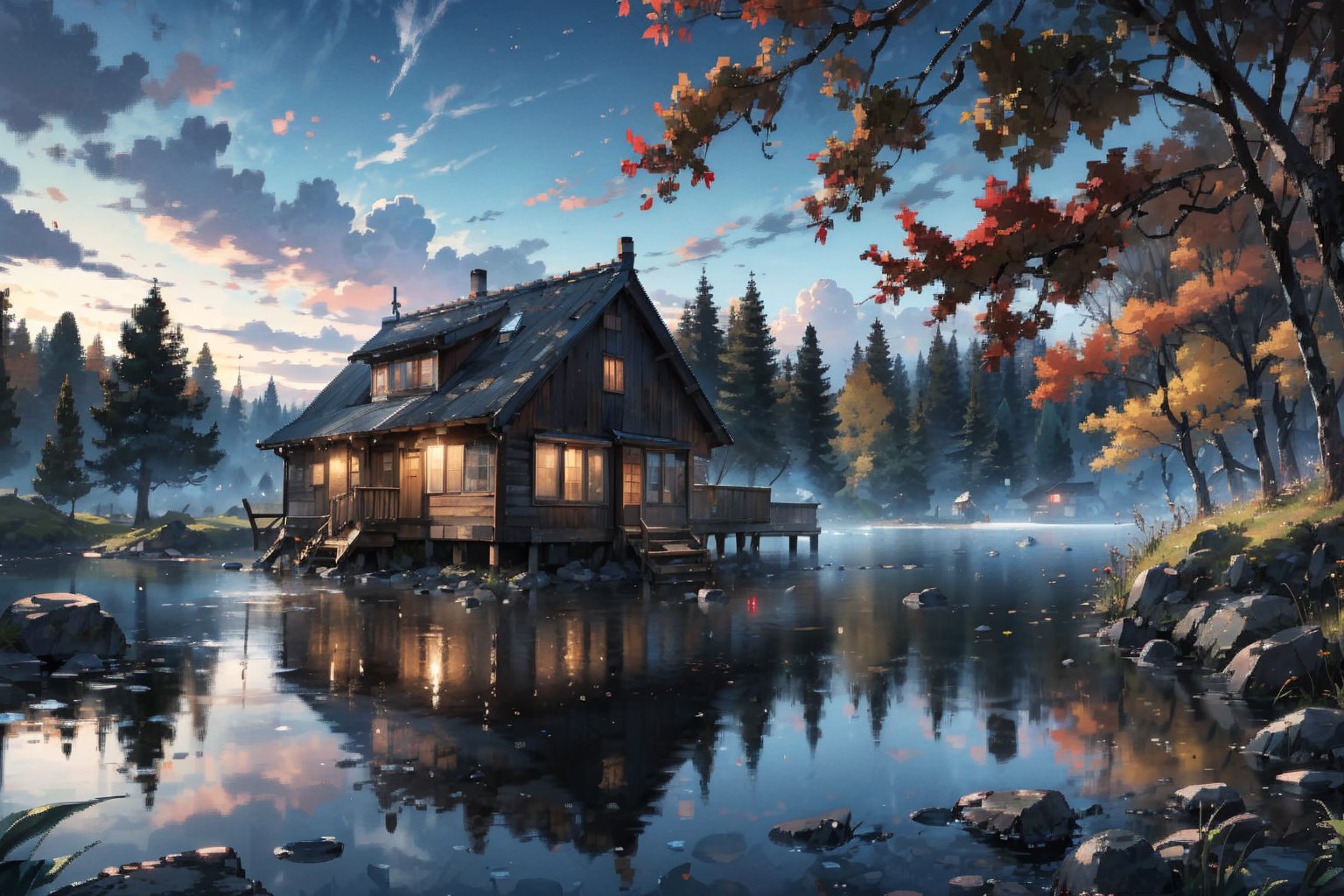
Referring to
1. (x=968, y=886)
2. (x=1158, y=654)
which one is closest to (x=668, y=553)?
(x=1158, y=654)

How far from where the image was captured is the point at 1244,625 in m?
12.8

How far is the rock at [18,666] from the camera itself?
37.6 ft

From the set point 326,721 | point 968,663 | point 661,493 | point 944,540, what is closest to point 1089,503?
point 944,540

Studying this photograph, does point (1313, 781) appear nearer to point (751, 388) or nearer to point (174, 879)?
point (174, 879)

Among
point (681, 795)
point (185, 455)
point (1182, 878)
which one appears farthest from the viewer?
point (185, 455)

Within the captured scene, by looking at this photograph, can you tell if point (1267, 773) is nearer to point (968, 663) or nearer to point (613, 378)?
point (968, 663)

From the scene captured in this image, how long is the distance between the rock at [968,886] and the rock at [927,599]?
15871mm

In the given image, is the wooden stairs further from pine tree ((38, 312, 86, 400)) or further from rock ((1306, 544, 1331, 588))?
pine tree ((38, 312, 86, 400))

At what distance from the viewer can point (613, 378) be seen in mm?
30375

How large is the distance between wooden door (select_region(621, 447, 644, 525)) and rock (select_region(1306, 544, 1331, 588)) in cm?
2005

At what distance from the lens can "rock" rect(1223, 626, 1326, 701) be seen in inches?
410

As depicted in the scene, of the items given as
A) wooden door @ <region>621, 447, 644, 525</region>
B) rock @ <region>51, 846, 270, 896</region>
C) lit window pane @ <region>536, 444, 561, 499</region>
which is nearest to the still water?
rock @ <region>51, 846, 270, 896</region>

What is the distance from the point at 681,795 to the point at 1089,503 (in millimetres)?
Answer: 103967

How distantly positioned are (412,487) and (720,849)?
26.1 m
